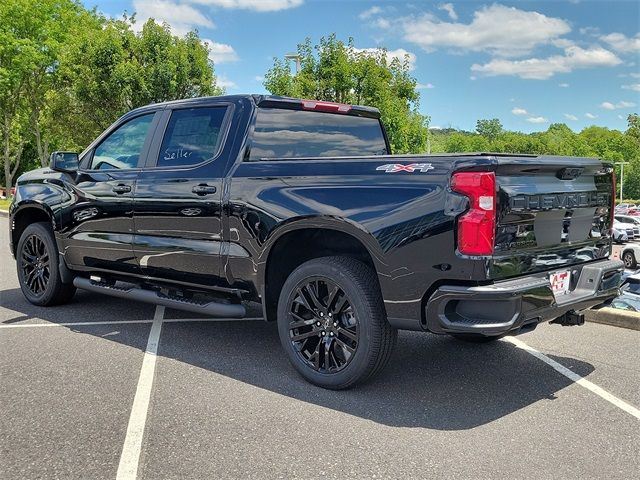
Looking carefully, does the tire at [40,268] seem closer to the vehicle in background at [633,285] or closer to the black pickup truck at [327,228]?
the black pickup truck at [327,228]

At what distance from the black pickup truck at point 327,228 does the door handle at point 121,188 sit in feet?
0.09

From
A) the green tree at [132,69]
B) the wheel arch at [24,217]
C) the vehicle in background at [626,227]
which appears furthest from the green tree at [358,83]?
the vehicle in background at [626,227]

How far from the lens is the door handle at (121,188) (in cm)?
511

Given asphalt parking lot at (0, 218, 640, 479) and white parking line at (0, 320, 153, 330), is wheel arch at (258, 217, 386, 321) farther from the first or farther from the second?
white parking line at (0, 320, 153, 330)

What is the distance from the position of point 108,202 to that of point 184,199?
1.06 meters

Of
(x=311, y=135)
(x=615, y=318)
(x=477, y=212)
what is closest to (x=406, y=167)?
(x=477, y=212)

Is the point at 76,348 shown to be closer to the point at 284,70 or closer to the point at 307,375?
the point at 307,375

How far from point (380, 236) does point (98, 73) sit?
2002 cm

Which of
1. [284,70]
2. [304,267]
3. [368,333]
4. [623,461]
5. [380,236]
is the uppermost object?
[284,70]

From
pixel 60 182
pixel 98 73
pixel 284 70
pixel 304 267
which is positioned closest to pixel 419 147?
pixel 284 70

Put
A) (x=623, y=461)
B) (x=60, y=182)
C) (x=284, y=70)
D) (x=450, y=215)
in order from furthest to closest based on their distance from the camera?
(x=284, y=70), (x=60, y=182), (x=450, y=215), (x=623, y=461)

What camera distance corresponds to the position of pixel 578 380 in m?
4.25

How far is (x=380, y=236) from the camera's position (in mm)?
3582

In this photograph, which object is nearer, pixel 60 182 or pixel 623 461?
pixel 623 461
